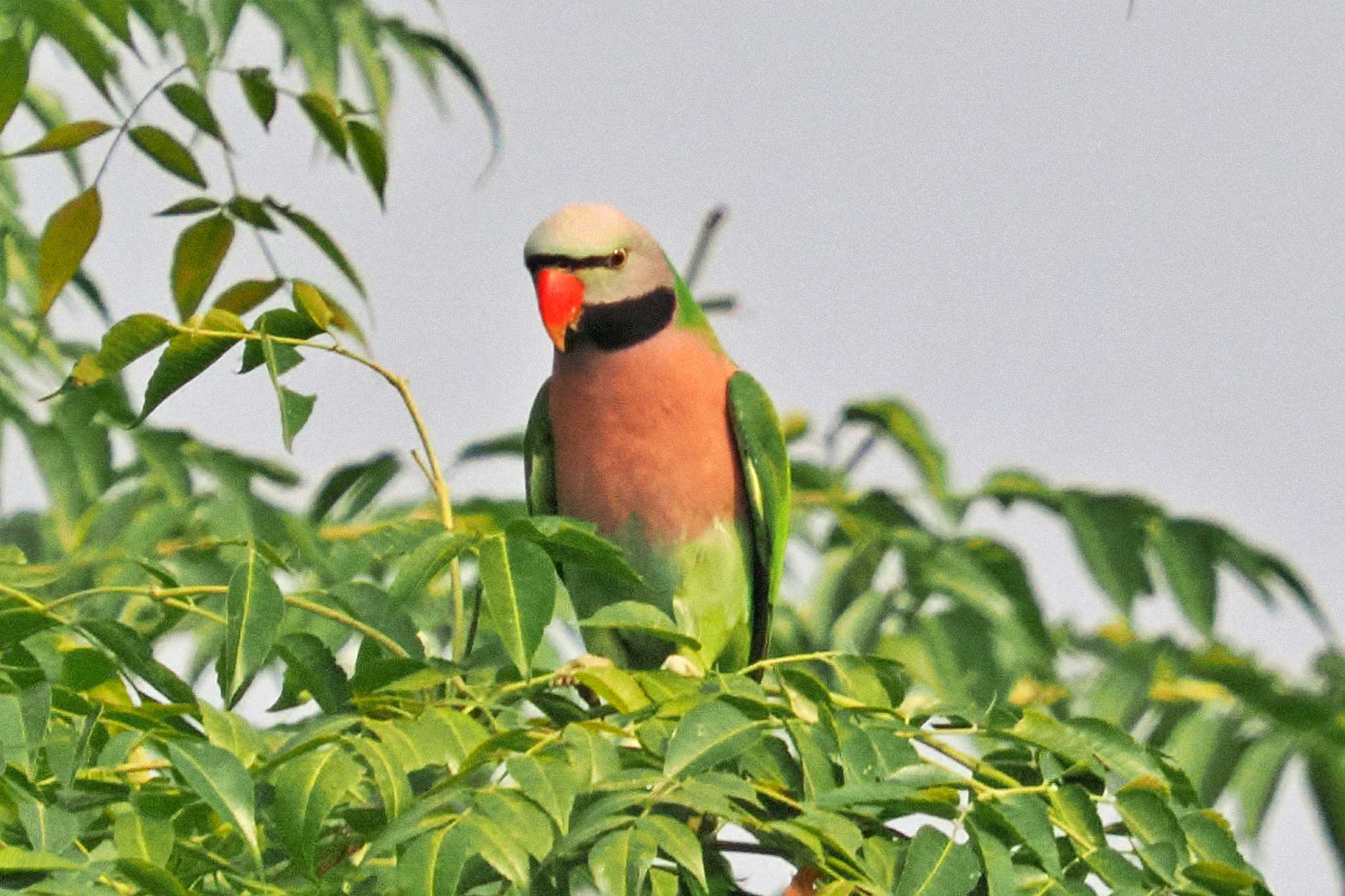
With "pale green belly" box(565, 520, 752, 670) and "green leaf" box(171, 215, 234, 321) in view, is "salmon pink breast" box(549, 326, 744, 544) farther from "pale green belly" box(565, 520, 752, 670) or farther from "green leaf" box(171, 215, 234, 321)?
"green leaf" box(171, 215, 234, 321)

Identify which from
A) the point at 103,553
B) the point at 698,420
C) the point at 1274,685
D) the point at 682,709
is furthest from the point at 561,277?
the point at 682,709

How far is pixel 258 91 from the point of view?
2195 mm

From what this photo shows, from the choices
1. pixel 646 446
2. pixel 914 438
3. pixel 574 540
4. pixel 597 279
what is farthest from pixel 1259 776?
pixel 574 540

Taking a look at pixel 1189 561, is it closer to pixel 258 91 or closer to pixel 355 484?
pixel 355 484

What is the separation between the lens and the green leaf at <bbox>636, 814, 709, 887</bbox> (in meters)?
1.21

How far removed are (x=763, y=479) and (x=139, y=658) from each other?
4.66 feet

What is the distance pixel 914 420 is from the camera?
8.82 ft

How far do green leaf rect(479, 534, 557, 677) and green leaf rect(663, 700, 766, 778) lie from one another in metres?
0.14

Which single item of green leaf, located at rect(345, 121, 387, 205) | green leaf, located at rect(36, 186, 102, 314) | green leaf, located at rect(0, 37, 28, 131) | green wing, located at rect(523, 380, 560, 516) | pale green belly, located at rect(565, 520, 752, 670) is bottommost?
pale green belly, located at rect(565, 520, 752, 670)

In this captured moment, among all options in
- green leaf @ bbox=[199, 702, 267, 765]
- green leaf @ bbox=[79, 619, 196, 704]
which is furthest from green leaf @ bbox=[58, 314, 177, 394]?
green leaf @ bbox=[199, 702, 267, 765]

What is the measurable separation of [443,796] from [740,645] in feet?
4.32

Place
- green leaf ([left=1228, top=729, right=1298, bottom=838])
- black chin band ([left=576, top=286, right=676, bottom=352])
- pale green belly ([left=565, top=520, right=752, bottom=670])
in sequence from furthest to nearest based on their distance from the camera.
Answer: black chin band ([left=576, top=286, right=676, bottom=352]) < pale green belly ([left=565, top=520, right=752, bottom=670]) < green leaf ([left=1228, top=729, right=1298, bottom=838])

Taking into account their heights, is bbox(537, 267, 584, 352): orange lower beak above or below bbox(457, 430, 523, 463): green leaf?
above

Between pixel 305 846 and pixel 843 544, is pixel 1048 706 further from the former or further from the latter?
pixel 305 846
